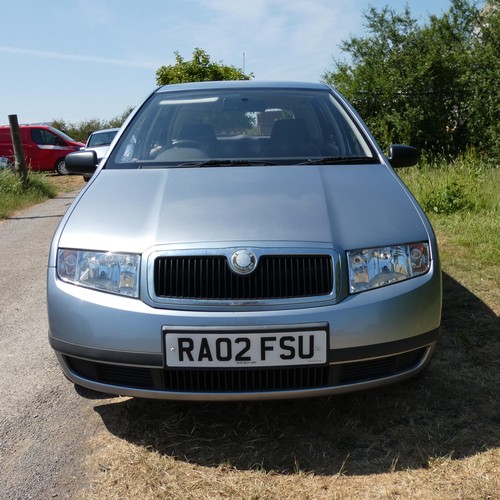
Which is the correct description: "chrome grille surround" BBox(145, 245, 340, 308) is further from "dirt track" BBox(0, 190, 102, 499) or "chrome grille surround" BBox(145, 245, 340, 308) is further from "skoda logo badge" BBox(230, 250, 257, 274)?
"dirt track" BBox(0, 190, 102, 499)

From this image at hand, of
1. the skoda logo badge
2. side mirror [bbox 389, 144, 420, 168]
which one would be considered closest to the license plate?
the skoda logo badge

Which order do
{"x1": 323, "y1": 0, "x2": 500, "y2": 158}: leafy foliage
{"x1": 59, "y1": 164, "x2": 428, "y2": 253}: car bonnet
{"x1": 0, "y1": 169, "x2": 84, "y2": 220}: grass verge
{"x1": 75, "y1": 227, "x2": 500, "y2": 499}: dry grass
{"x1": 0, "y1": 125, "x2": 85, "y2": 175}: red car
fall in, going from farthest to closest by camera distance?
{"x1": 0, "y1": 125, "x2": 85, "y2": 175}: red car, {"x1": 323, "y1": 0, "x2": 500, "y2": 158}: leafy foliage, {"x1": 0, "y1": 169, "x2": 84, "y2": 220}: grass verge, {"x1": 59, "y1": 164, "x2": 428, "y2": 253}: car bonnet, {"x1": 75, "y1": 227, "x2": 500, "y2": 499}: dry grass

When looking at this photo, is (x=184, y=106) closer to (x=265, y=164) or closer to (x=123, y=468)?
(x=265, y=164)

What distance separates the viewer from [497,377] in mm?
3225

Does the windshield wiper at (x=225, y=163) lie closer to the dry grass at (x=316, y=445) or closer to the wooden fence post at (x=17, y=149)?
the dry grass at (x=316, y=445)

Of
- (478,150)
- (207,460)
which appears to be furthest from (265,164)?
(478,150)

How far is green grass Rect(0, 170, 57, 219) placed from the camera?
38.7ft

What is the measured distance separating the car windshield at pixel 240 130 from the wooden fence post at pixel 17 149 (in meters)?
10.1

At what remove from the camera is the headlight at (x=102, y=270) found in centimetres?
252

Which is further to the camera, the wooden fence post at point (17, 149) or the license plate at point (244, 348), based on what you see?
the wooden fence post at point (17, 149)

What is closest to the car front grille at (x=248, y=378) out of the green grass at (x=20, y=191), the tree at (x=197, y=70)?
the green grass at (x=20, y=191)

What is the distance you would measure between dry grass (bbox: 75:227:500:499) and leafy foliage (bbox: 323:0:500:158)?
10.9 m

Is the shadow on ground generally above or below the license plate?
below

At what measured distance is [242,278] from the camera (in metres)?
2.45
